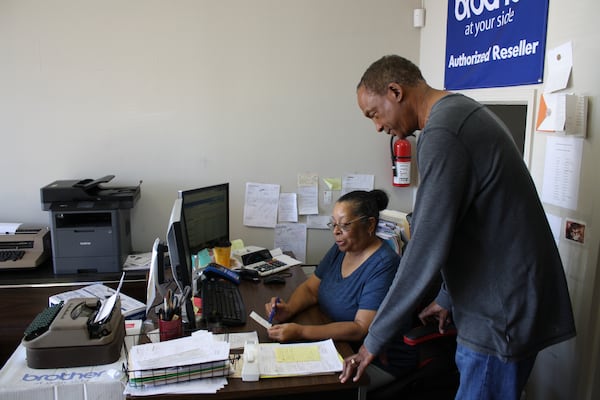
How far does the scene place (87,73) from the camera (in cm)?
288

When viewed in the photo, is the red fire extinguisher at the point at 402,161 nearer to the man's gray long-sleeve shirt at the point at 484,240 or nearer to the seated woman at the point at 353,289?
the seated woman at the point at 353,289

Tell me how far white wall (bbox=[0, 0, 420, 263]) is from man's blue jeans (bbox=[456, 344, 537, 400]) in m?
1.95

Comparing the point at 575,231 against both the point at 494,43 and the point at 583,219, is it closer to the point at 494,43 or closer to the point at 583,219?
the point at 583,219

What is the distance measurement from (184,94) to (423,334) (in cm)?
196

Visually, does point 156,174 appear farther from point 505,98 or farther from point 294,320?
point 505,98

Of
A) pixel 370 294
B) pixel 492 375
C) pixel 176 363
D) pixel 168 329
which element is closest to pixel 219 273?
pixel 168 329

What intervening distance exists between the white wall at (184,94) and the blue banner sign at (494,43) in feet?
1.79

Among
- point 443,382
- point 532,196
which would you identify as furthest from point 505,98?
point 443,382

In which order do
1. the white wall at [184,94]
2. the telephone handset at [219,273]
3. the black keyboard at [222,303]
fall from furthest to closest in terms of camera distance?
the white wall at [184,94] < the telephone handset at [219,273] < the black keyboard at [222,303]

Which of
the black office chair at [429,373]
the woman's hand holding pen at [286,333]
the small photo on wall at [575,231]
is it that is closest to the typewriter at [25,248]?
the woman's hand holding pen at [286,333]

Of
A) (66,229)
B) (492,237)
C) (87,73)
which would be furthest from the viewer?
(87,73)

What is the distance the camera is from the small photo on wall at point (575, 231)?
1757 millimetres

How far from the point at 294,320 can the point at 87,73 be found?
191cm

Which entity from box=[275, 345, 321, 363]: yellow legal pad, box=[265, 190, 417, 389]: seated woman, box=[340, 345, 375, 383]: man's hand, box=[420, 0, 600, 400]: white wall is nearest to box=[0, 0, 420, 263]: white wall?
box=[265, 190, 417, 389]: seated woman
